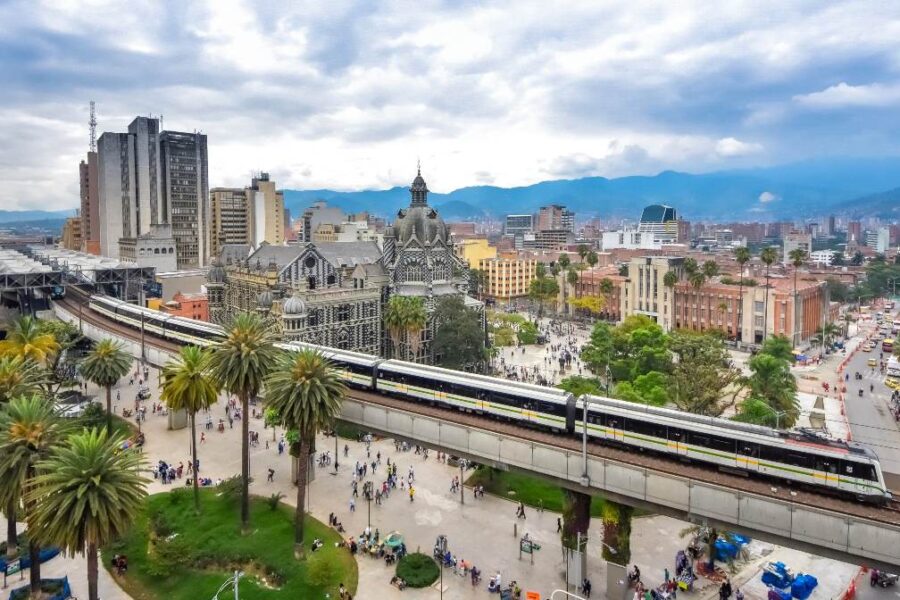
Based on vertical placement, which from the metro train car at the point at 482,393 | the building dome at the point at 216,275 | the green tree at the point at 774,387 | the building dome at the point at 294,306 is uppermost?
the building dome at the point at 216,275

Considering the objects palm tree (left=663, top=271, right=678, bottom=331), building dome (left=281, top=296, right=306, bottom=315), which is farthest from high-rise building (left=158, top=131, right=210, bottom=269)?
palm tree (left=663, top=271, right=678, bottom=331)

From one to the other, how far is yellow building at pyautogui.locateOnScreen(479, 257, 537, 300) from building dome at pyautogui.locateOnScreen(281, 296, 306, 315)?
349 ft

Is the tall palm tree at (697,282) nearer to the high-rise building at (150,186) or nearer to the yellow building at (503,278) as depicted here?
the yellow building at (503,278)

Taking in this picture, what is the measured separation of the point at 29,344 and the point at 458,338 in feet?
171

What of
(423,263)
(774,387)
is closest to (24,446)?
(774,387)

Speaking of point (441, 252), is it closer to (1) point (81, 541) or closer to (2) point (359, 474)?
(2) point (359, 474)

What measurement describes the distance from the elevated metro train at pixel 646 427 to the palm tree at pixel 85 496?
24.3 metres

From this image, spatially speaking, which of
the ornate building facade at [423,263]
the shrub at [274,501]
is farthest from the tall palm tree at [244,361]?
the ornate building facade at [423,263]

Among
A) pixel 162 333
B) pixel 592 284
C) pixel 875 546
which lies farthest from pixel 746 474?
pixel 592 284

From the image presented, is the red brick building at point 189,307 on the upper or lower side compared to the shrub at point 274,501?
upper

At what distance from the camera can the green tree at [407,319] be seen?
9000cm

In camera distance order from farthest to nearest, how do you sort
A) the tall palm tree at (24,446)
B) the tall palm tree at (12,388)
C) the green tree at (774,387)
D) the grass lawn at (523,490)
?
the green tree at (774,387) < the grass lawn at (523,490) < the tall palm tree at (12,388) < the tall palm tree at (24,446)

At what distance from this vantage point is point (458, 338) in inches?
3533

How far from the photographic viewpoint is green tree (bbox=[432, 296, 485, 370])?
295ft
